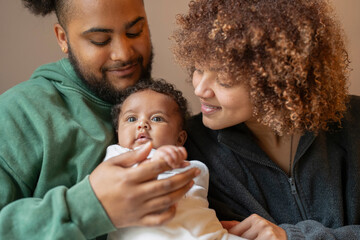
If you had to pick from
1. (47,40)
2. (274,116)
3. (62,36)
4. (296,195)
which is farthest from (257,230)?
(47,40)

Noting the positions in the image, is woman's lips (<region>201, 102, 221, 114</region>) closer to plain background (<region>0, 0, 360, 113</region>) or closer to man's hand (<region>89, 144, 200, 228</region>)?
man's hand (<region>89, 144, 200, 228</region>)

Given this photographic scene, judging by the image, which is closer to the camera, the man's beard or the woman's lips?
the woman's lips

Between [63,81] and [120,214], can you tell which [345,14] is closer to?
[63,81]

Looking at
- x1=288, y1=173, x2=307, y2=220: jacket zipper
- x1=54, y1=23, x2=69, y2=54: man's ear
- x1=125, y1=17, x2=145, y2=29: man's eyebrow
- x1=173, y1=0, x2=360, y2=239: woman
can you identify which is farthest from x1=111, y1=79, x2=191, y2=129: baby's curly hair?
x1=288, y1=173, x2=307, y2=220: jacket zipper

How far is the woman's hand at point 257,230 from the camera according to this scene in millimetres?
1263

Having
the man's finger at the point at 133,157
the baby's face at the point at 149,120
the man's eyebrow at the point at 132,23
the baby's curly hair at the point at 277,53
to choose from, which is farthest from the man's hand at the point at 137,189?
the man's eyebrow at the point at 132,23

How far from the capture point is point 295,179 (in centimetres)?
143

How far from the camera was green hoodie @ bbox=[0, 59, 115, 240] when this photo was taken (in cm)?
109

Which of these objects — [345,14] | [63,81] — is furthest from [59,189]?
[345,14]

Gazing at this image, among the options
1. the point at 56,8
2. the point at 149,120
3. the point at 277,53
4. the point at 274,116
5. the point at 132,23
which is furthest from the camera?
the point at 56,8

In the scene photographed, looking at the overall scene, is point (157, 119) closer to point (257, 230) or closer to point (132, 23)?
point (132, 23)

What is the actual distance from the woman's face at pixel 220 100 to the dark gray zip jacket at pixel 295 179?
0.13 meters

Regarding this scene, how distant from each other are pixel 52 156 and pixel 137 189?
0.38 meters

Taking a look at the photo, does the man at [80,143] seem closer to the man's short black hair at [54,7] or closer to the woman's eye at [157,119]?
the man's short black hair at [54,7]
